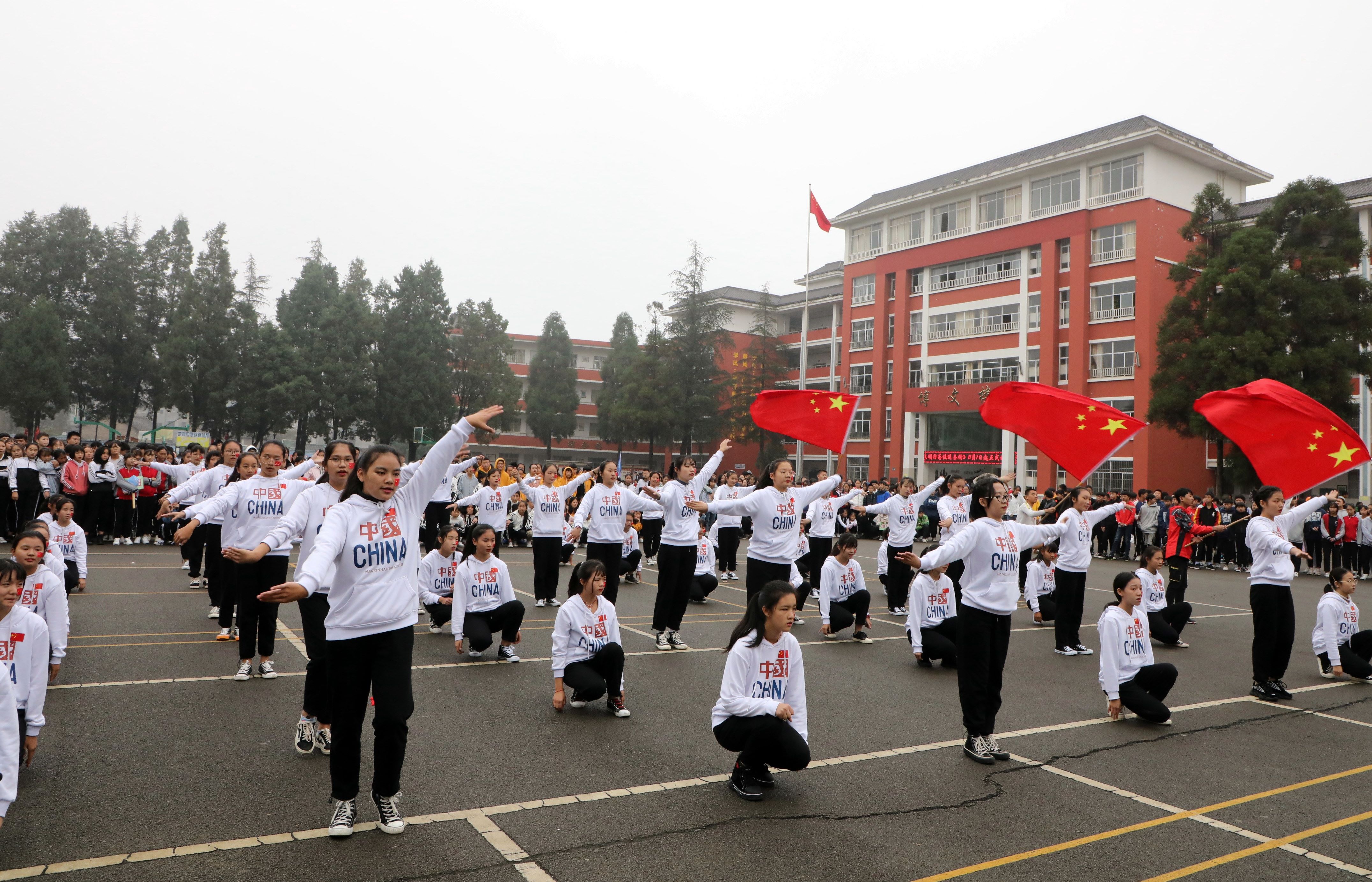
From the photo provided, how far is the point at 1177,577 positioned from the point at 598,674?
9.47 metres

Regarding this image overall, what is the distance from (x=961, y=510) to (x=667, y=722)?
7547 mm

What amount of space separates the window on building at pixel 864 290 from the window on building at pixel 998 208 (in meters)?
7.08

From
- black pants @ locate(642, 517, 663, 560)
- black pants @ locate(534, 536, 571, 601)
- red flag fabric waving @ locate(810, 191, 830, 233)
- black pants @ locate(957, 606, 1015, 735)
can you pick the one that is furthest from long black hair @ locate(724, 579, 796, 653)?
red flag fabric waving @ locate(810, 191, 830, 233)

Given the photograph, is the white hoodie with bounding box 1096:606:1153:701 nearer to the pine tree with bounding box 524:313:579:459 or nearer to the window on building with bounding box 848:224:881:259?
the window on building with bounding box 848:224:881:259

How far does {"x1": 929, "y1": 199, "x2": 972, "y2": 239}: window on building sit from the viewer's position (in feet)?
151

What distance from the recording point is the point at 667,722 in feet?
21.2

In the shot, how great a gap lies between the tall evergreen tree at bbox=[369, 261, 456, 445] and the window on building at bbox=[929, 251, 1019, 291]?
88.0 feet

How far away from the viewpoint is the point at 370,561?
4359 mm

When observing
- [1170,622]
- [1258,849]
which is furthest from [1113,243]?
[1258,849]

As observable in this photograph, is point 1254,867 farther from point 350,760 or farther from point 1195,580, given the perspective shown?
point 1195,580

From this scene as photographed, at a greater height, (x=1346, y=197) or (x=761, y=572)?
(x=1346, y=197)

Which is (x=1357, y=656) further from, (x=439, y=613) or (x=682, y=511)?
(x=439, y=613)

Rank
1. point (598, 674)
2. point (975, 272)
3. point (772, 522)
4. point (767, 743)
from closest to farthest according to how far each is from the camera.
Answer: point (767, 743), point (598, 674), point (772, 522), point (975, 272)

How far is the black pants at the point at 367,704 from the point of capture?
13.9 feet
